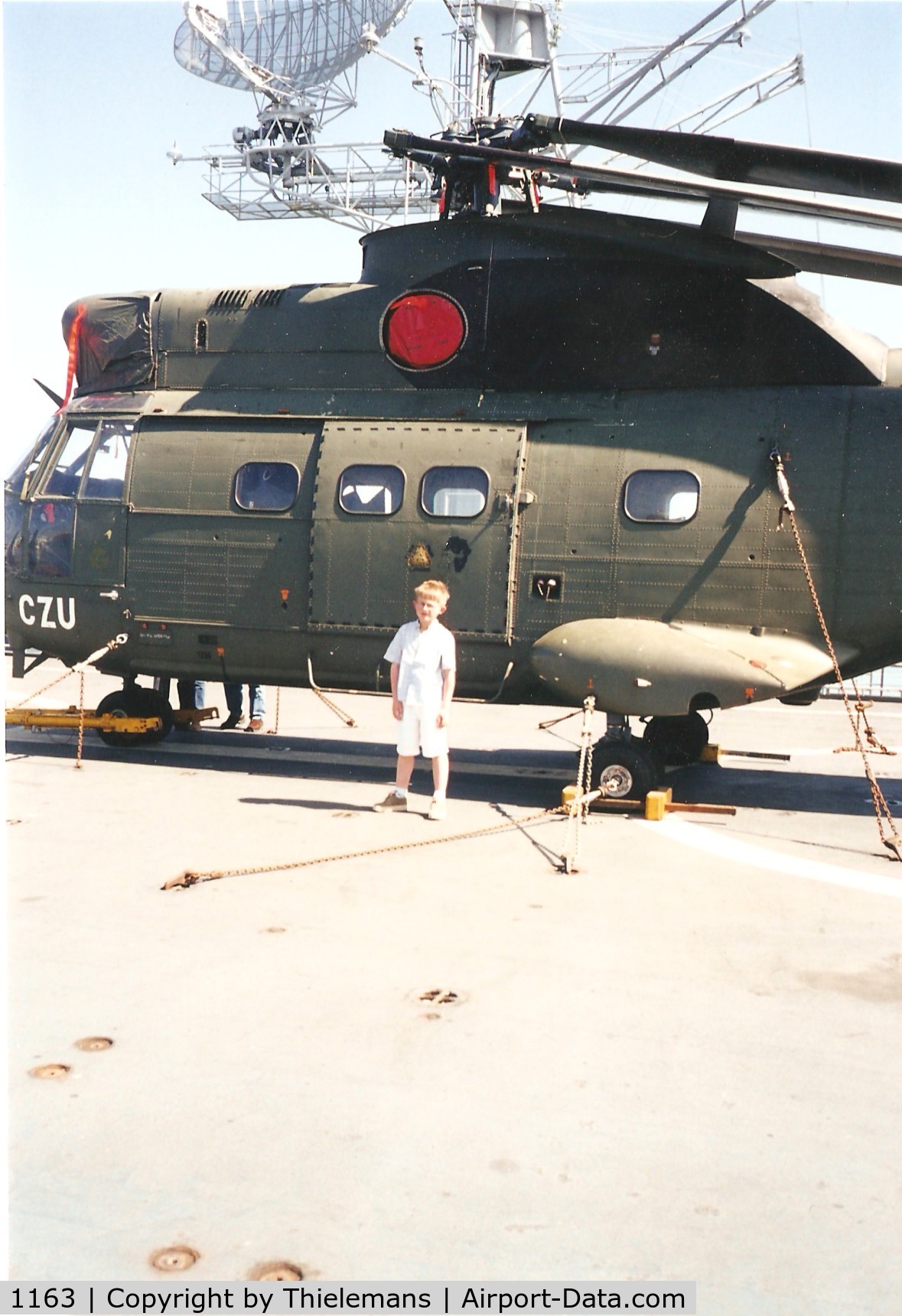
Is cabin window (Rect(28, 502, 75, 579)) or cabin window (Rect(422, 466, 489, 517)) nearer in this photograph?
cabin window (Rect(422, 466, 489, 517))

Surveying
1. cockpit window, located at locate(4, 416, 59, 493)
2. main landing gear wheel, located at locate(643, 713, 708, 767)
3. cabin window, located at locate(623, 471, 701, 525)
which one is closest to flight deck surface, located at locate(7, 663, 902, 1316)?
cabin window, located at locate(623, 471, 701, 525)

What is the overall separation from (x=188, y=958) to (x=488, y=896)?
6.24 ft

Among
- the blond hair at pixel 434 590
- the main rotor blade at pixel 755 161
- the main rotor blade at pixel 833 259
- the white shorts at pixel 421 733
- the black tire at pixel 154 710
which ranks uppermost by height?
the main rotor blade at pixel 755 161

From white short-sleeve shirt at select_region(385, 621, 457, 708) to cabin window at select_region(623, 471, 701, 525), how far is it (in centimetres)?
205

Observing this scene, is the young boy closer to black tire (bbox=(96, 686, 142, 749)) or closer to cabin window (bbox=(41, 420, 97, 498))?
black tire (bbox=(96, 686, 142, 749))

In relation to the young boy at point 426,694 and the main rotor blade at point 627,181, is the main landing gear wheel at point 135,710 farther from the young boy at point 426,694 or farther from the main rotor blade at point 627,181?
the main rotor blade at point 627,181

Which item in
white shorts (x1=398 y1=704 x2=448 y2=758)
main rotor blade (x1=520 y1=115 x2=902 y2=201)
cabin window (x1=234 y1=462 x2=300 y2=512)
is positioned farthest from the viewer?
cabin window (x1=234 y1=462 x2=300 y2=512)

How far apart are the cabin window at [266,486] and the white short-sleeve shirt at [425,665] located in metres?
2.26

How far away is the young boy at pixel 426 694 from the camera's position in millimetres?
8805

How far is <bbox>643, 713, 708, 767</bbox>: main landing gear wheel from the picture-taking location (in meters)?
11.4

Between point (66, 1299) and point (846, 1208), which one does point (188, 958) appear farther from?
point (846, 1208)

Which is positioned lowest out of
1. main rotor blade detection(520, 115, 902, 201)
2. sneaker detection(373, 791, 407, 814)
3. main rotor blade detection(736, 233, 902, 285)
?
sneaker detection(373, 791, 407, 814)

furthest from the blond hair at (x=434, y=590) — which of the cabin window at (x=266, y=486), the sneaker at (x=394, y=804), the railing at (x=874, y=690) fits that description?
the railing at (x=874, y=690)

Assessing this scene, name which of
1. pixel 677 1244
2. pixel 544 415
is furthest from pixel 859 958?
pixel 544 415
